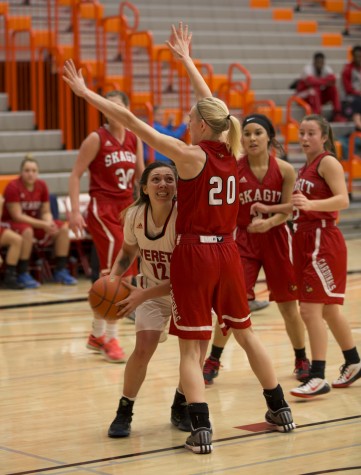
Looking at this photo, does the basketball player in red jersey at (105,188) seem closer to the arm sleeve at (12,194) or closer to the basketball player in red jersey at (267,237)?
the basketball player in red jersey at (267,237)

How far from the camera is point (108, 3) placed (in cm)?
1727

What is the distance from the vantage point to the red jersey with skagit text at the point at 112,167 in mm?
8078

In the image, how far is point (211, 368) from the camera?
23.4ft

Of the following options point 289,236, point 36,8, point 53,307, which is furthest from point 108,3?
point 289,236

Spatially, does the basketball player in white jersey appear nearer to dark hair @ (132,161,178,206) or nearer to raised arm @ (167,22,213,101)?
dark hair @ (132,161,178,206)

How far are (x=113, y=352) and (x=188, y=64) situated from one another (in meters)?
2.60

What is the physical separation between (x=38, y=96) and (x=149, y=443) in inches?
364

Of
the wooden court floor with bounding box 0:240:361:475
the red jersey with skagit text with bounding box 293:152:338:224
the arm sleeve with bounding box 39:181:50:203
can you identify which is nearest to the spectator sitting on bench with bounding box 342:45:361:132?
the arm sleeve with bounding box 39:181:50:203

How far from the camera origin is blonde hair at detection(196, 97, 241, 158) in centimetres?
544

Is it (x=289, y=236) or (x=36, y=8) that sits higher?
(x=36, y=8)

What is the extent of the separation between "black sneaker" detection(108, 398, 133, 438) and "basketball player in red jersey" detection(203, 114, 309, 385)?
1.40 m

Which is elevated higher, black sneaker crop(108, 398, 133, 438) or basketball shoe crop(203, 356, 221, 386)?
black sneaker crop(108, 398, 133, 438)

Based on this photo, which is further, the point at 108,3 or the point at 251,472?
the point at 108,3

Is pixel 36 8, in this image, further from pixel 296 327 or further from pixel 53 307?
pixel 296 327
